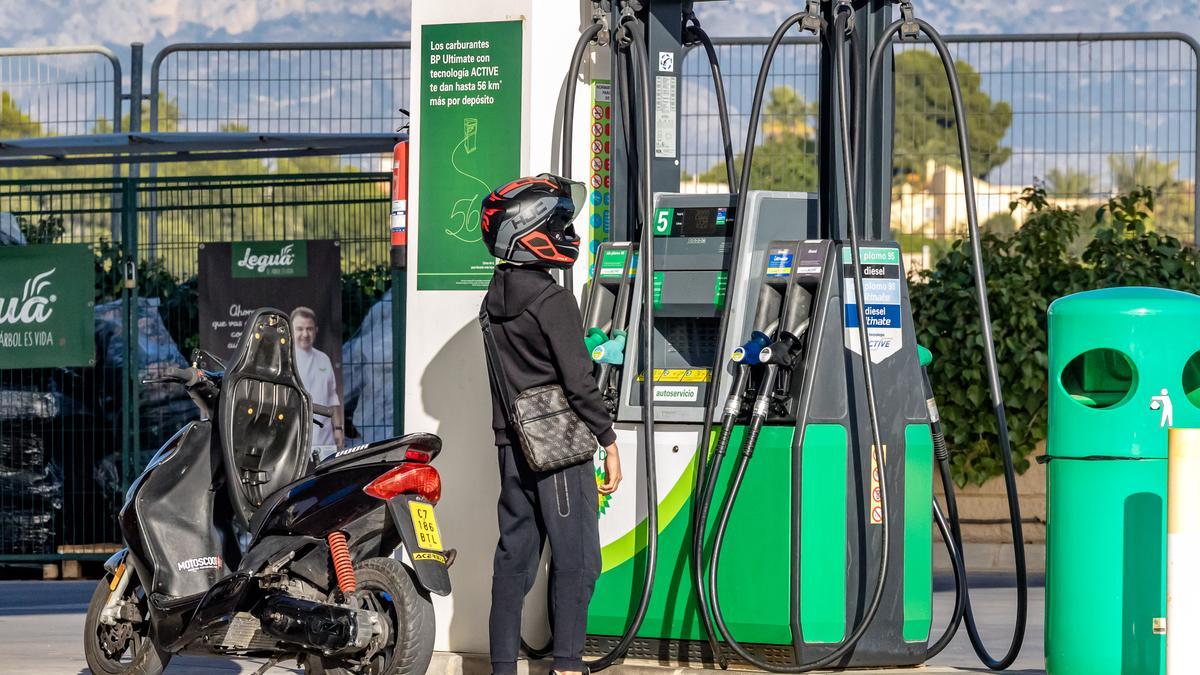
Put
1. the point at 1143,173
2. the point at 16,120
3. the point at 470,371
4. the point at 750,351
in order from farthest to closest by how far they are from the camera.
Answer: the point at 16,120 → the point at 1143,173 → the point at 470,371 → the point at 750,351

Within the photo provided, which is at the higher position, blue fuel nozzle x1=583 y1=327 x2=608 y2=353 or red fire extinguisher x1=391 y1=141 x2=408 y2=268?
red fire extinguisher x1=391 y1=141 x2=408 y2=268

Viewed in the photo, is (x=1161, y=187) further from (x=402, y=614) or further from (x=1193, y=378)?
(x=402, y=614)

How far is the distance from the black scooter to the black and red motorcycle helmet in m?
0.75

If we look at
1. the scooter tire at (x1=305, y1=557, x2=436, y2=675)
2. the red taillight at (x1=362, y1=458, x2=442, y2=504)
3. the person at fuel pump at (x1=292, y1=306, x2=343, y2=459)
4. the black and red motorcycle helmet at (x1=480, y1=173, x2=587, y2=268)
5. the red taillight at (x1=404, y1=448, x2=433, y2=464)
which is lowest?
the scooter tire at (x1=305, y1=557, x2=436, y2=675)

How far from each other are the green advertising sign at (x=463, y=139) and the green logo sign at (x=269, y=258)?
3813mm

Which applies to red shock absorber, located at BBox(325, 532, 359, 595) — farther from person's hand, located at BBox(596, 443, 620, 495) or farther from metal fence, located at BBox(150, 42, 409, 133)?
metal fence, located at BBox(150, 42, 409, 133)

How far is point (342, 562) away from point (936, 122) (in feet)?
25.0

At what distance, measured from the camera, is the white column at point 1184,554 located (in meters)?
5.54

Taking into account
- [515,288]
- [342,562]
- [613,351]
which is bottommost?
[342,562]

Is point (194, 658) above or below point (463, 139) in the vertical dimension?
below

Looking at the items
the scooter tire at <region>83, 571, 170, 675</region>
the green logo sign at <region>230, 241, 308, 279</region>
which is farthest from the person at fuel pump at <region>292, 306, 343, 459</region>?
the scooter tire at <region>83, 571, 170, 675</region>

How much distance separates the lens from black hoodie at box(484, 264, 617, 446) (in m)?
6.42

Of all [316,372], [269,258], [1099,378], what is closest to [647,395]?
[1099,378]

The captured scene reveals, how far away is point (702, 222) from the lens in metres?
7.22
